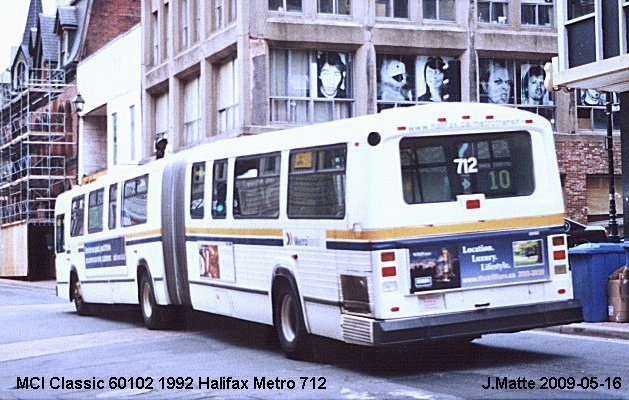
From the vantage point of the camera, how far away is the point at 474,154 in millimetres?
12969

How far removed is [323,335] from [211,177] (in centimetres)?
457

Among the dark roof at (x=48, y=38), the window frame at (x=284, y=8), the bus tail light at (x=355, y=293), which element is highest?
the dark roof at (x=48, y=38)

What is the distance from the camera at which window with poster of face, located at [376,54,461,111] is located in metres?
36.3

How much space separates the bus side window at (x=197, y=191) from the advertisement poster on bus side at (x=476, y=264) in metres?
5.93

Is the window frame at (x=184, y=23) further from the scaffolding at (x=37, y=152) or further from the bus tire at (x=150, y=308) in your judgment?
the bus tire at (x=150, y=308)

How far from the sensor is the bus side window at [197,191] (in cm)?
1758

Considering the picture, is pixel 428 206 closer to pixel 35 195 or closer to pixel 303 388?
pixel 303 388

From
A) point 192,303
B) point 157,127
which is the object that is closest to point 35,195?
point 157,127

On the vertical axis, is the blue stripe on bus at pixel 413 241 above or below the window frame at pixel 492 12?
below

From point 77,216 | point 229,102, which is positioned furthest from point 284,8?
point 77,216

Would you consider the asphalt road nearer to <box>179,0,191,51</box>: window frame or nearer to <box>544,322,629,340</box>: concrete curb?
<box>544,322,629,340</box>: concrete curb

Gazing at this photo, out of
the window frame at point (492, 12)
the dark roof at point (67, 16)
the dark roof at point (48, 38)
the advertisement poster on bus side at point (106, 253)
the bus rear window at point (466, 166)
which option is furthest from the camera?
the dark roof at point (48, 38)

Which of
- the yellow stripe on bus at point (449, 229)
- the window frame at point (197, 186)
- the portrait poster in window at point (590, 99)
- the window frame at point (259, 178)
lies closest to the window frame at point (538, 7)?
the portrait poster in window at point (590, 99)

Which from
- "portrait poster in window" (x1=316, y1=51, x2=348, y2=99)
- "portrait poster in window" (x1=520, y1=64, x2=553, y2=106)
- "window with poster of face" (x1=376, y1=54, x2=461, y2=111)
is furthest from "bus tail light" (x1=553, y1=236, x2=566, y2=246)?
"portrait poster in window" (x1=520, y1=64, x2=553, y2=106)
